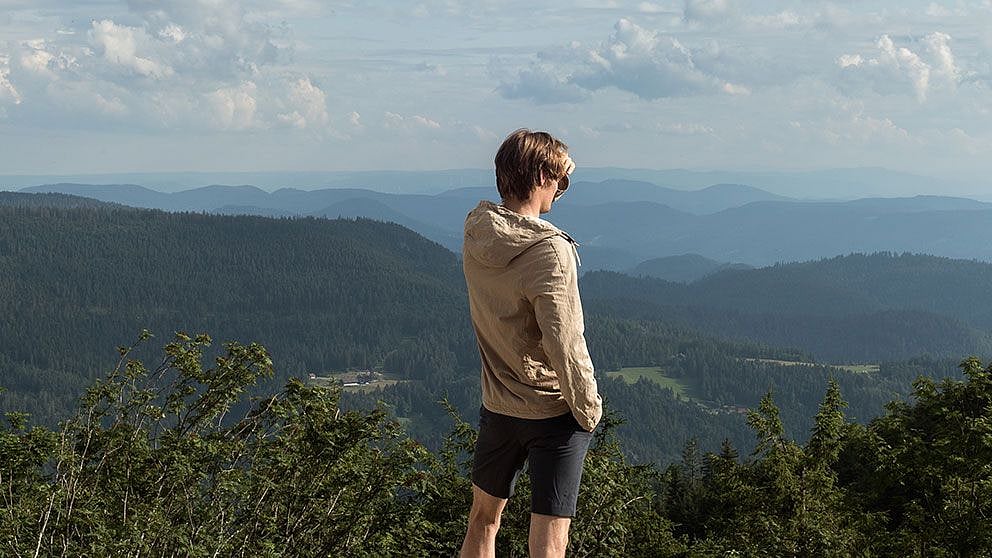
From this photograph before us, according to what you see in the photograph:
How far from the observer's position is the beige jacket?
398 centimetres

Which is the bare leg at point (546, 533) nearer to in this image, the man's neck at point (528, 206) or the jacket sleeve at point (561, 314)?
the jacket sleeve at point (561, 314)

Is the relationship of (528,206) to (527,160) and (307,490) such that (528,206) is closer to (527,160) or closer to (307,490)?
(527,160)

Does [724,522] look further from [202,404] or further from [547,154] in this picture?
[547,154]

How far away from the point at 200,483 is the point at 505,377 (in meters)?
4.00

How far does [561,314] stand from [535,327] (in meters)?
0.25

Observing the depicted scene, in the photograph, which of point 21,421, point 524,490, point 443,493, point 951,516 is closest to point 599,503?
point 524,490

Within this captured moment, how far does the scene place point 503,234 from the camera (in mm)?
4082

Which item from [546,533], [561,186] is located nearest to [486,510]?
[546,533]

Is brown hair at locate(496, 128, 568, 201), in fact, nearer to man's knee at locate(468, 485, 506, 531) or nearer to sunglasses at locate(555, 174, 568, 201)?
sunglasses at locate(555, 174, 568, 201)

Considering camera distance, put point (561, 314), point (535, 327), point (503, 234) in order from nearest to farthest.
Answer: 1. point (561, 314)
2. point (503, 234)
3. point (535, 327)

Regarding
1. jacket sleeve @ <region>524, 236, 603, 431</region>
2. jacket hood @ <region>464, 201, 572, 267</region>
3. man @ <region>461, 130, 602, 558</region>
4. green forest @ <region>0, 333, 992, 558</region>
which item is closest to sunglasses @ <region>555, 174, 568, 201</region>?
man @ <region>461, 130, 602, 558</region>

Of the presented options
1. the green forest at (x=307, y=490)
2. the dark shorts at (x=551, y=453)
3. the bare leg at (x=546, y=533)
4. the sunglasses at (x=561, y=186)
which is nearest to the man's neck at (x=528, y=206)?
the sunglasses at (x=561, y=186)

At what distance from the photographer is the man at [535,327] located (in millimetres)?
3996

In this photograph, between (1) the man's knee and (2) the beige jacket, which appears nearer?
(2) the beige jacket
